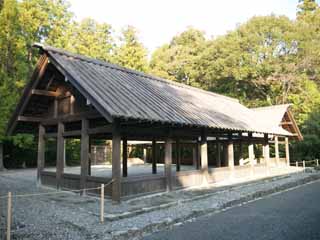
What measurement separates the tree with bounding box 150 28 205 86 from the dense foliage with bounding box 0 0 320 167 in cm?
13

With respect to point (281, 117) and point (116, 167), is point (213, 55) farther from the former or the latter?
point (116, 167)

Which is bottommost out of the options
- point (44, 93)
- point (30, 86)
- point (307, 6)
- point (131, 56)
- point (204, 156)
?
point (204, 156)

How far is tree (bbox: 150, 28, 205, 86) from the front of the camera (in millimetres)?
36938

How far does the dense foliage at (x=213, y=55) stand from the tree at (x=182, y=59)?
13cm

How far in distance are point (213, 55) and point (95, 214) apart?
1157 inches

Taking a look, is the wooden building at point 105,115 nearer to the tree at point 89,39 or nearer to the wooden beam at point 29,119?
the wooden beam at point 29,119

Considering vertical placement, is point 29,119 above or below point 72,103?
below

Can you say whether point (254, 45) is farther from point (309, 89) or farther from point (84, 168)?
point (84, 168)

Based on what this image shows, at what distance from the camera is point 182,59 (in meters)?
38.4

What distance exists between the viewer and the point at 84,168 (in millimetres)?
10461

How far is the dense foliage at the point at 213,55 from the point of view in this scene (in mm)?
22281

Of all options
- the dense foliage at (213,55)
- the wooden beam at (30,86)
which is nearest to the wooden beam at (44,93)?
the wooden beam at (30,86)

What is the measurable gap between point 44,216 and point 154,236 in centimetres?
325

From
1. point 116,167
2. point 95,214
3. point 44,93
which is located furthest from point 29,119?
point 95,214
